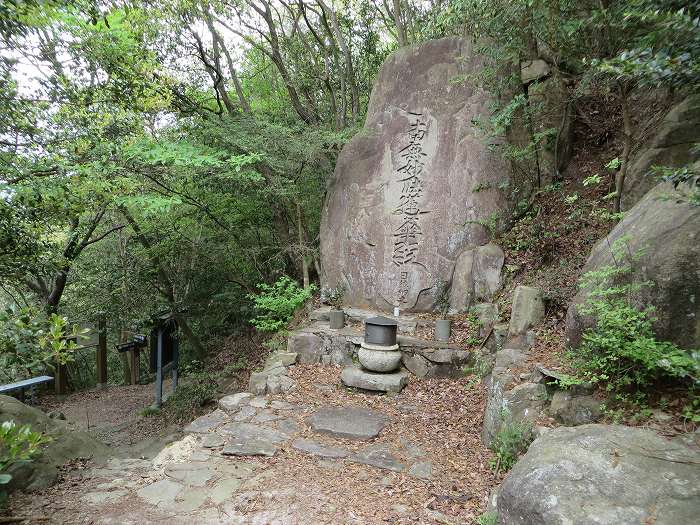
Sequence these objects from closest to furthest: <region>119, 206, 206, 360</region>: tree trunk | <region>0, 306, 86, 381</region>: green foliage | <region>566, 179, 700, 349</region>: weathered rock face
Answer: <region>566, 179, 700, 349</region>: weathered rock face → <region>0, 306, 86, 381</region>: green foliage → <region>119, 206, 206, 360</region>: tree trunk

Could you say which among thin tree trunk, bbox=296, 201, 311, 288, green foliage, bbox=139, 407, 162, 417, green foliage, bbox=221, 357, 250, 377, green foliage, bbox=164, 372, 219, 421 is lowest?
green foliage, bbox=139, 407, 162, 417

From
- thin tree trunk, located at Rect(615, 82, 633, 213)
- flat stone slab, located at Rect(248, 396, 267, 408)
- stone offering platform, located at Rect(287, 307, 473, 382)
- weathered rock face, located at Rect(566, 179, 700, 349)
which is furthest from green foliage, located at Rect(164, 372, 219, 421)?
thin tree trunk, located at Rect(615, 82, 633, 213)

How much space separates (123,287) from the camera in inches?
348

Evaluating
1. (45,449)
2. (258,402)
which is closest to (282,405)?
(258,402)

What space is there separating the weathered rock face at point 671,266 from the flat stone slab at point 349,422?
2394 millimetres

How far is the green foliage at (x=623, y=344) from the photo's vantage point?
9.25 feet

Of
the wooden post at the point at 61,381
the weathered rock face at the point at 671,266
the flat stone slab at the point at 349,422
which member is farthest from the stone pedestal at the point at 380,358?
the wooden post at the point at 61,381

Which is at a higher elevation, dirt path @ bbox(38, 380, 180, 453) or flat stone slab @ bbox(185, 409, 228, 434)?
flat stone slab @ bbox(185, 409, 228, 434)

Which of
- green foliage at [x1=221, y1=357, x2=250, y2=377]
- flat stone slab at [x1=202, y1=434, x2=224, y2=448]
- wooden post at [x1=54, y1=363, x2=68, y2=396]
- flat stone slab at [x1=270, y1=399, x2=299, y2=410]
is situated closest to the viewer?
flat stone slab at [x1=202, y1=434, x2=224, y2=448]

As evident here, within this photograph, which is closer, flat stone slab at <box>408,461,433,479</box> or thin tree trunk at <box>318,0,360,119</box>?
flat stone slab at <box>408,461,433,479</box>

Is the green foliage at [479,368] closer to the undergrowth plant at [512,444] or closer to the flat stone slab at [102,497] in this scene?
the undergrowth plant at [512,444]

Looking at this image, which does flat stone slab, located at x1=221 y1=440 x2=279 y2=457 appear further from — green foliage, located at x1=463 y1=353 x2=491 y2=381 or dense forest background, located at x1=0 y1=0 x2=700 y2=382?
green foliage, located at x1=463 y1=353 x2=491 y2=381

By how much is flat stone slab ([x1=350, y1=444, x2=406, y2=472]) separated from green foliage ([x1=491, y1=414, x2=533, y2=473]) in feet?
2.73

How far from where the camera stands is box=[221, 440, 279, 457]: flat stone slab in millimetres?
4031
